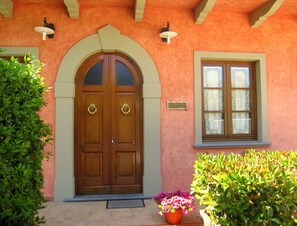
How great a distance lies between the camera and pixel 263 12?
527 centimetres

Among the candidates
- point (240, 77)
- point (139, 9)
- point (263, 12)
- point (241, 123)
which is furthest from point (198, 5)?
point (241, 123)

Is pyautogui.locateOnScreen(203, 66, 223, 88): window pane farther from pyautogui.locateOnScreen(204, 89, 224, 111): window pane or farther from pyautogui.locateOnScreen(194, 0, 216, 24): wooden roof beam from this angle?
pyautogui.locateOnScreen(194, 0, 216, 24): wooden roof beam

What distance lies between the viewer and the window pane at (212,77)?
224 inches

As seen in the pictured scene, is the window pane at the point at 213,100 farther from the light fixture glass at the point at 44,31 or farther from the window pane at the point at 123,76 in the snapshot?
the light fixture glass at the point at 44,31

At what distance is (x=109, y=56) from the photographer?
540cm

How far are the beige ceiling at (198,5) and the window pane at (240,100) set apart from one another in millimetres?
1408

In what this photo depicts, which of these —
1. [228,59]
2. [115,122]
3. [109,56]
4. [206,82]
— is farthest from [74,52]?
[228,59]

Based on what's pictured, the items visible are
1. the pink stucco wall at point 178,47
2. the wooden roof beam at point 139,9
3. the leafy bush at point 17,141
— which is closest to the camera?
the leafy bush at point 17,141

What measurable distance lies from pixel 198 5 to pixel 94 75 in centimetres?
246

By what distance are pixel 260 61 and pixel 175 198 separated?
344 cm

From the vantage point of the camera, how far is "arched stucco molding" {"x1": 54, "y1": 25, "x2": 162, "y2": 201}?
16.6 ft

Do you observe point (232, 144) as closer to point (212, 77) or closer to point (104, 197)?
point (212, 77)

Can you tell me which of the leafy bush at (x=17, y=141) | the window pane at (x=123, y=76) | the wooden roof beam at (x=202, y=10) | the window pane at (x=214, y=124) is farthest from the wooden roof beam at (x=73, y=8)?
the window pane at (x=214, y=124)

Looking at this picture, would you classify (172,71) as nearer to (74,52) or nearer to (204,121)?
(204,121)
